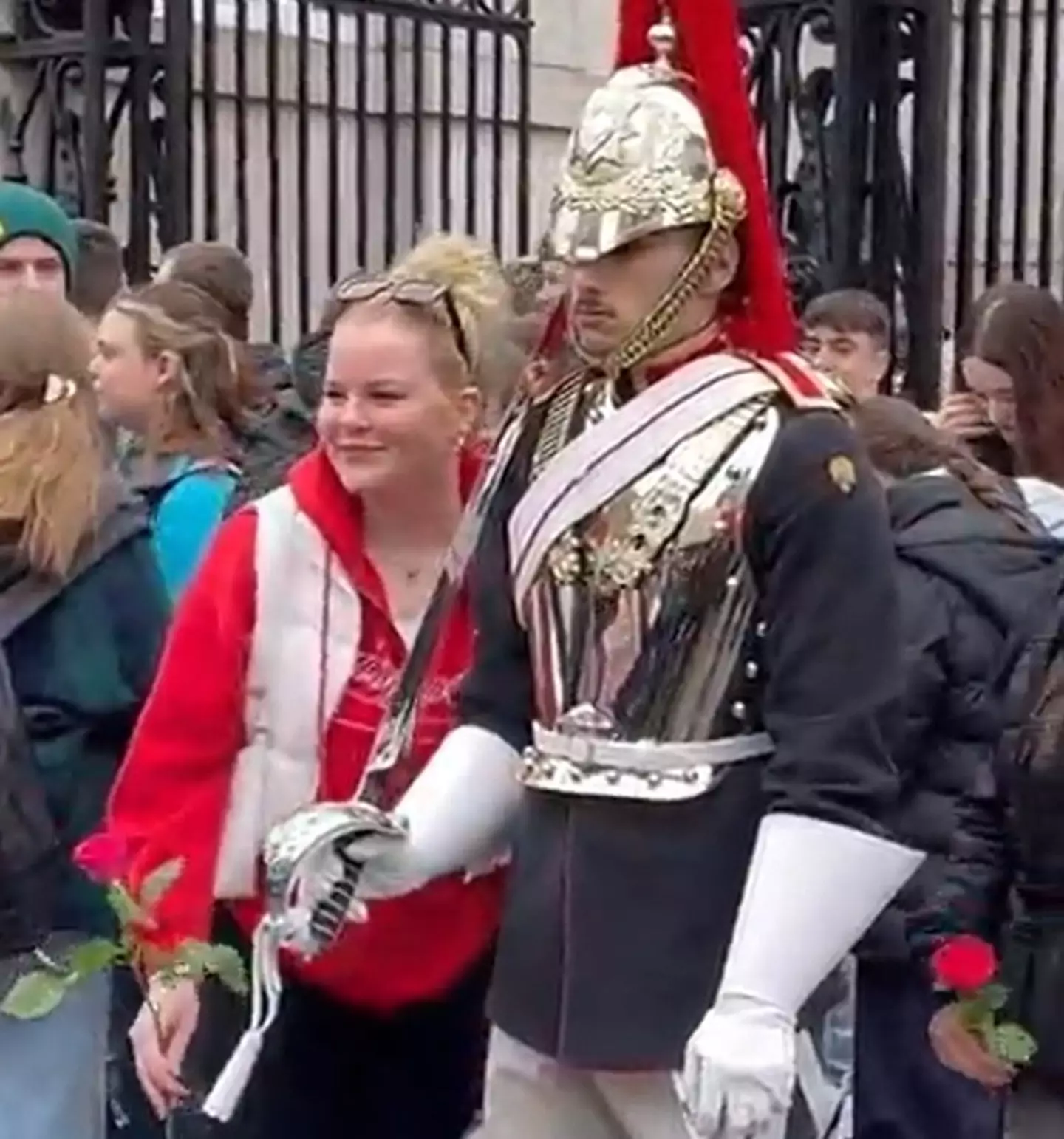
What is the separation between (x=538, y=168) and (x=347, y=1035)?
8248 mm

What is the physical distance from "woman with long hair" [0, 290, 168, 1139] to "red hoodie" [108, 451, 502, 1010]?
0.47 metres

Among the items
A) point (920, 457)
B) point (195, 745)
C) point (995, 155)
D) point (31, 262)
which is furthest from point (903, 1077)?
point (995, 155)

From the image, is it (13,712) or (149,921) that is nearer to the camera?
(149,921)

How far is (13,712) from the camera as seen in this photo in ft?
14.3

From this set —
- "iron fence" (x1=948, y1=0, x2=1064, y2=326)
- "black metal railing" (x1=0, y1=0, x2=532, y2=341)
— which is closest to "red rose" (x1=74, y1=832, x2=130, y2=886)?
"iron fence" (x1=948, y1=0, x2=1064, y2=326)

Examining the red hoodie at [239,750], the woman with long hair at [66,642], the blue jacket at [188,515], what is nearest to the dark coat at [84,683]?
the woman with long hair at [66,642]

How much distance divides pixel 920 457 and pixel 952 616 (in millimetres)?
317

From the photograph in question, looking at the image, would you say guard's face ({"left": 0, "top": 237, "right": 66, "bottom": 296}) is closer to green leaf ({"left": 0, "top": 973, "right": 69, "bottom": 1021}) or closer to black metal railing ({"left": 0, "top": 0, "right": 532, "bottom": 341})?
black metal railing ({"left": 0, "top": 0, "right": 532, "bottom": 341})

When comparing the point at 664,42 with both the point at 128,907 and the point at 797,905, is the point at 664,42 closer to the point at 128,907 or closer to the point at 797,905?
the point at 797,905

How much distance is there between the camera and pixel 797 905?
329cm

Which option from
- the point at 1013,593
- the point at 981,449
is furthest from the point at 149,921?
the point at 981,449

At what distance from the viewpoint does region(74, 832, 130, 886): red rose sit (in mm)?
4012

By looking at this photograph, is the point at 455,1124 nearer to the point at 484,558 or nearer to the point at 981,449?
the point at 484,558

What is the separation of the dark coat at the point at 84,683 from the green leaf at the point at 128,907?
0.62 meters
